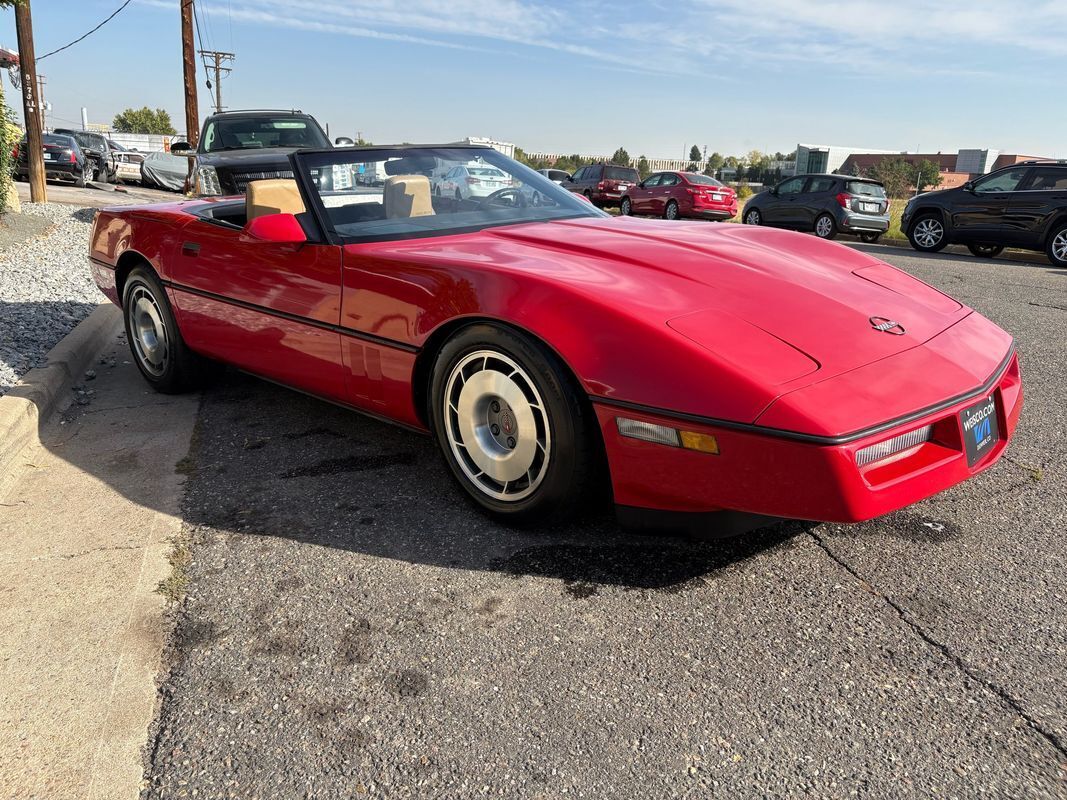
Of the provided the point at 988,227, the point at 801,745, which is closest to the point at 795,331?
the point at 801,745

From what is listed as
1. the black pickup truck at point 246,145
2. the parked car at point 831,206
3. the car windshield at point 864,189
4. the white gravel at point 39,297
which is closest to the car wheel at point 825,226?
the parked car at point 831,206

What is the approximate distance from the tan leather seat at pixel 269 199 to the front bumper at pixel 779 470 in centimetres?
231

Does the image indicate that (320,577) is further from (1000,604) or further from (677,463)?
(1000,604)

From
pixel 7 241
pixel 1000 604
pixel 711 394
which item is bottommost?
pixel 7 241

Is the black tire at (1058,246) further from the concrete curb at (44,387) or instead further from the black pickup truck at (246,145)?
the concrete curb at (44,387)

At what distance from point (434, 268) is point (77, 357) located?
324cm

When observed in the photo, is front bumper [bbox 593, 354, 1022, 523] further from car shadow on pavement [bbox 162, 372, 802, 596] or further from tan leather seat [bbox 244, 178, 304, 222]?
tan leather seat [bbox 244, 178, 304, 222]

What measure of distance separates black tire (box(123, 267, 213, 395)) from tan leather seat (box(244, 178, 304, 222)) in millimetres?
763

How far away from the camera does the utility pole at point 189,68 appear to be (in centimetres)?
2072

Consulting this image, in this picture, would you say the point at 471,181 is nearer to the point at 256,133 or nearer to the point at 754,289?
the point at 754,289

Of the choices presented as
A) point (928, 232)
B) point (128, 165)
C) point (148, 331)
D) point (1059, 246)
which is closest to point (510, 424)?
A: point (148, 331)

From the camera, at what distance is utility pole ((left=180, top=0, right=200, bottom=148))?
2072 cm

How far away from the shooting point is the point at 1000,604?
240 cm

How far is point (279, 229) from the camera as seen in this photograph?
131 inches
